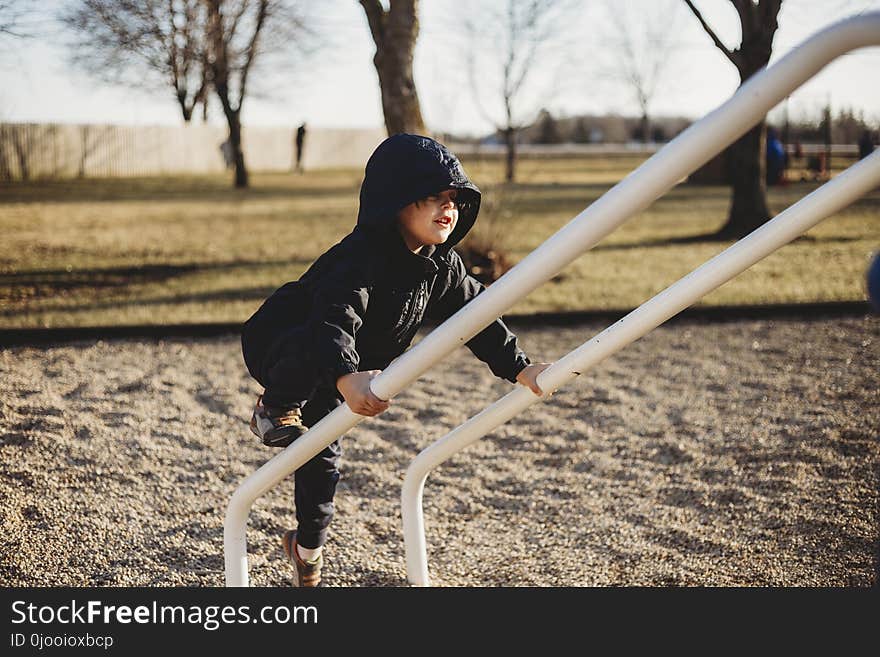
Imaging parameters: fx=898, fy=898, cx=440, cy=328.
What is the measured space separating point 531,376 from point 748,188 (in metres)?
9.61

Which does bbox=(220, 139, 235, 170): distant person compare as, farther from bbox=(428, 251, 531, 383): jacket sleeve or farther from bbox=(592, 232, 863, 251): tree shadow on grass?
bbox=(428, 251, 531, 383): jacket sleeve

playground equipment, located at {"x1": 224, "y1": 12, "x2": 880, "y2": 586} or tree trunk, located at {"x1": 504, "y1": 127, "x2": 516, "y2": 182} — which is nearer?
playground equipment, located at {"x1": 224, "y1": 12, "x2": 880, "y2": 586}

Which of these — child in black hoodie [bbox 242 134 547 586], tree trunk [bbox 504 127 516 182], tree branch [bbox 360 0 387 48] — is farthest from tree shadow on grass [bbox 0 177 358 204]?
child in black hoodie [bbox 242 134 547 586]

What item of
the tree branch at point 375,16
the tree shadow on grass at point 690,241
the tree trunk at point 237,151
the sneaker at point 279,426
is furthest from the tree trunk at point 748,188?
the tree trunk at point 237,151

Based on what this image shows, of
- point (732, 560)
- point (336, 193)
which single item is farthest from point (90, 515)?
point (336, 193)

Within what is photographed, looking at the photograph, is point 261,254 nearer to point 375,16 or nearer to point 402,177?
point 375,16

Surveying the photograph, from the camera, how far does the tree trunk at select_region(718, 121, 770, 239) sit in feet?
35.6

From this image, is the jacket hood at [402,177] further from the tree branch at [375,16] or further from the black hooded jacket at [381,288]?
the tree branch at [375,16]

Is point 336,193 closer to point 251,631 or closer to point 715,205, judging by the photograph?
point 715,205

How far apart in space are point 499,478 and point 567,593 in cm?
144

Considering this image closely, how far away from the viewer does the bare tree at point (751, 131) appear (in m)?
9.77

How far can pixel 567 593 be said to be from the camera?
2100mm

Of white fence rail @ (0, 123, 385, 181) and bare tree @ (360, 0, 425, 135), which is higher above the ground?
bare tree @ (360, 0, 425, 135)

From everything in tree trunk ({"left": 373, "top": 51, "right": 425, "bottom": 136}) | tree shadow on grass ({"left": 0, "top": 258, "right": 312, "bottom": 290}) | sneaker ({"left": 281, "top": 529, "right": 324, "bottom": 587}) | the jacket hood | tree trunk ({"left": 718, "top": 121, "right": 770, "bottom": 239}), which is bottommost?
tree shadow on grass ({"left": 0, "top": 258, "right": 312, "bottom": 290})
